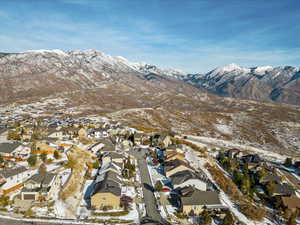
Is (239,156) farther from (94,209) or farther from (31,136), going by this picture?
(31,136)

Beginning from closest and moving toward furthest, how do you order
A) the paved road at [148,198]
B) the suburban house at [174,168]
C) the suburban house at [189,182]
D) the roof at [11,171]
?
the paved road at [148,198] < the roof at [11,171] < the suburban house at [189,182] < the suburban house at [174,168]

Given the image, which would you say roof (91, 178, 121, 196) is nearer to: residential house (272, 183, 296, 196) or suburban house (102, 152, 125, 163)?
suburban house (102, 152, 125, 163)

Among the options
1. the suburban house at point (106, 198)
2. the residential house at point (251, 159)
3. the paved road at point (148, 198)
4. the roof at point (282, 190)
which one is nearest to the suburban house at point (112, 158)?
the paved road at point (148, 198)

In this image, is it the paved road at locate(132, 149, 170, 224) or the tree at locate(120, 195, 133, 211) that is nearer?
the paved road at locate(132, 149, 170, 224)

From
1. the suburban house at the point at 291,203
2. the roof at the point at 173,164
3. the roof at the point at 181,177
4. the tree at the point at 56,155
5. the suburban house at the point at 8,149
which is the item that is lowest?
the suburban house at the point at 291,203

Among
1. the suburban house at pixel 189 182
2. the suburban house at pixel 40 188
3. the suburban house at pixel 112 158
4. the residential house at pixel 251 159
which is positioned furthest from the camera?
the residential house at pixel 251 159

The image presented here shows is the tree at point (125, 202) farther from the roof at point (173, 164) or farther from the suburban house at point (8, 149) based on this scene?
the suburban house at point (8, 149)

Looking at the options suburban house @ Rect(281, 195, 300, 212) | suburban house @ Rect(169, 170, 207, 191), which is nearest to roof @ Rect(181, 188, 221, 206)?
suburban house @ Rect(169, 170, 207, 191)

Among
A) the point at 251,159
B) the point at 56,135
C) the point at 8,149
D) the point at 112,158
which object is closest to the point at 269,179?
the point at 251,159
